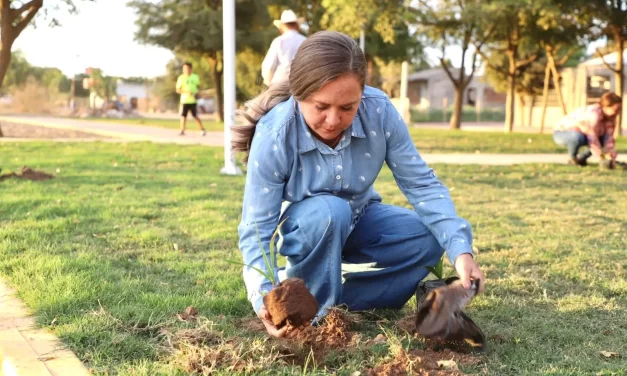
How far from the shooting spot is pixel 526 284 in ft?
12.4

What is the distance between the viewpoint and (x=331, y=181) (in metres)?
2.89

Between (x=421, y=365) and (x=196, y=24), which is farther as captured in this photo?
(x=196, y=24)

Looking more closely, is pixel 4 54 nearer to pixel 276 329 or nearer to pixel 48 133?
pixel 48 133

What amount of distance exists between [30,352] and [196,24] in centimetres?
2718

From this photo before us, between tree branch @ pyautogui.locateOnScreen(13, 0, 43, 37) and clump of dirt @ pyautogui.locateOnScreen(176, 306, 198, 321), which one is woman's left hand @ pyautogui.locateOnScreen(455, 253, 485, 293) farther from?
tree branch @ pyautogui.locateOnScreen(13, 0, 43, 37)

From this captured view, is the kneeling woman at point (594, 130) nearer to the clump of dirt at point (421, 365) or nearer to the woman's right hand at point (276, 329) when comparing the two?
the clump of dirt at point (421, 365)

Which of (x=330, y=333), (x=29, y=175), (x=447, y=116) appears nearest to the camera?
(x=330, y=333)

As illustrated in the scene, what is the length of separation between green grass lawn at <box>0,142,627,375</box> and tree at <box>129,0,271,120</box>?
69.3 feet

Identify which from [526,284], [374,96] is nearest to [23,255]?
[374,96]

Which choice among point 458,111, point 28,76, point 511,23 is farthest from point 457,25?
point 28,76

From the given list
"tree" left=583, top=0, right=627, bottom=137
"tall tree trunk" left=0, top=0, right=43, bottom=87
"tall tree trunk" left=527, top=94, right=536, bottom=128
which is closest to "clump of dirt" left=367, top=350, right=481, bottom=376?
"tall tree trunk" left=0, top=0, right=43, bottom=87

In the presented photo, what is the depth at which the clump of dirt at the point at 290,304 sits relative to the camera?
2.43 m

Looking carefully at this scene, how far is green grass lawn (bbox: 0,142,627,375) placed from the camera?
2646 mm

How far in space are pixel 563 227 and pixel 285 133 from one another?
11.7ft
